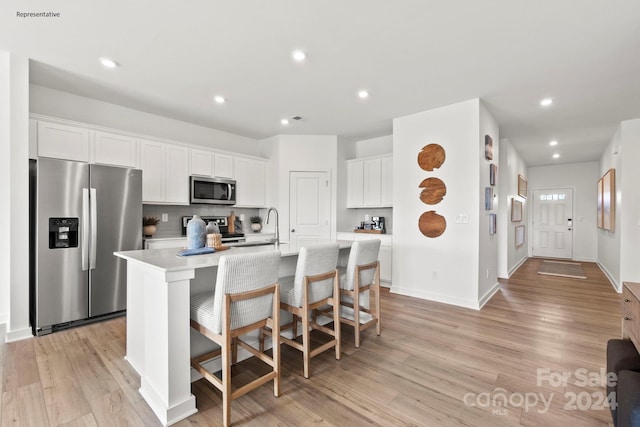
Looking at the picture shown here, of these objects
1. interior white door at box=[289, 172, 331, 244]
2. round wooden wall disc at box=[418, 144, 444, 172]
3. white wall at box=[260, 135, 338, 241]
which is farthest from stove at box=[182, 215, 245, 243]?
round wooden wall disc at box=[418, 144, 444, 172]

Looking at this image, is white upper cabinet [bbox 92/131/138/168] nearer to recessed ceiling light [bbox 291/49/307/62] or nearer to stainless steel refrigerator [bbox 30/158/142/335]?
stainless steel refrigerator [bbox 30/158/142/335]

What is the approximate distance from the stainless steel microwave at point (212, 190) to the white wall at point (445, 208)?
8.73 feet

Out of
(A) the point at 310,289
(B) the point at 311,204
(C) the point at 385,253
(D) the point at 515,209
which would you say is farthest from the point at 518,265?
(A) the point at 310,289

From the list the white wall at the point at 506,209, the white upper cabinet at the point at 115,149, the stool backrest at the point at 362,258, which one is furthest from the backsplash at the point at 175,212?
the white wall at the point at 506,209

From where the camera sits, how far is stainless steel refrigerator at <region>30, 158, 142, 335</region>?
9.48 feet

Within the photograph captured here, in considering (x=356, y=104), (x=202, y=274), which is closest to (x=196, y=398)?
(x=202, y=274)

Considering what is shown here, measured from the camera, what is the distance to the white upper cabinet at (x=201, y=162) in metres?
4.44

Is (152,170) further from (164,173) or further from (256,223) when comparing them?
(256,223)

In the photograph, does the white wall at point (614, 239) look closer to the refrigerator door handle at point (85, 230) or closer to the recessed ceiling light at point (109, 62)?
the recessed ceiling light at point (109, 62)

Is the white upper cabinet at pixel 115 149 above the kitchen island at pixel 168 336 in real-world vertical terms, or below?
above

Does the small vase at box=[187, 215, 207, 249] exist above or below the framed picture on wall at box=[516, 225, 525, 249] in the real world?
above

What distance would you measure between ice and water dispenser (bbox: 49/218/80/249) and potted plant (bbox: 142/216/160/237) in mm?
851

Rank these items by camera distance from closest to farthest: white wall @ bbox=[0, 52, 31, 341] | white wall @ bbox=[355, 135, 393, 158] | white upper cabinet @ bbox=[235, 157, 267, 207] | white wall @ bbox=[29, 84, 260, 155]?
white wall @ bbox=[0, 52, 31, 341]
white wall @ bbox=[29, 84, 260, 155]
white upper cabinet @ bbox=[235, 157, 267, 207]
white wall @ bbox=[355, 135, 393, 158]

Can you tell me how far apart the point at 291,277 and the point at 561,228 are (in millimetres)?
8493
